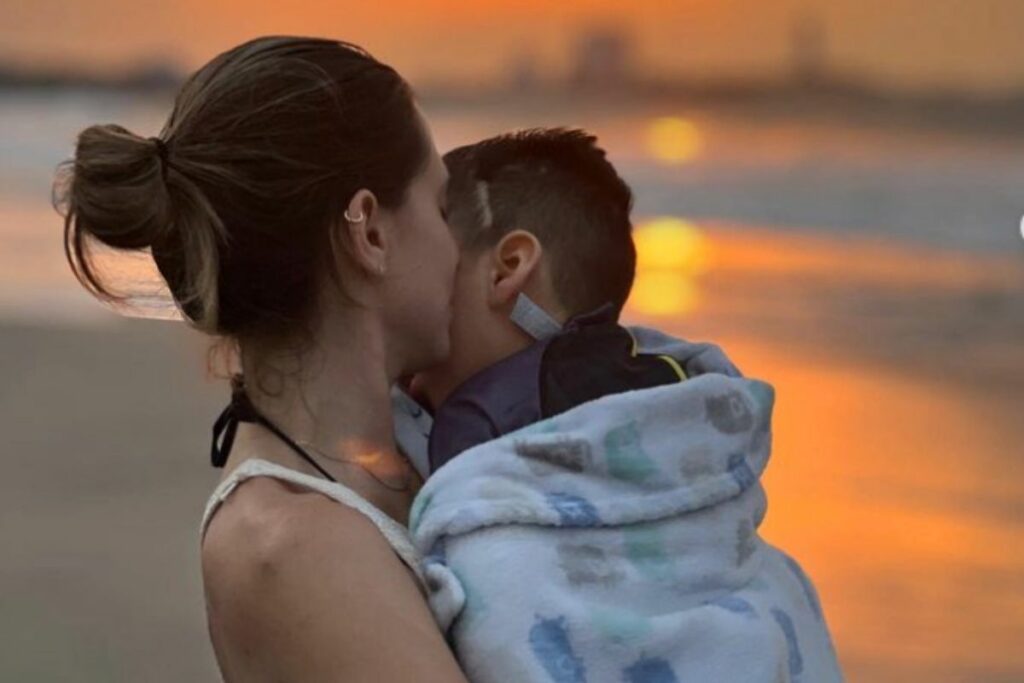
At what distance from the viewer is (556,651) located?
1.63 meters

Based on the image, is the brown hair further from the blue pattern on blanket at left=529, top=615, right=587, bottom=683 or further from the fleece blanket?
the blue pattern on blanket at left=529, top=615, right=587, bottom=683

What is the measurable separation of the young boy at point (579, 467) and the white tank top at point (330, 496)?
0.03 m

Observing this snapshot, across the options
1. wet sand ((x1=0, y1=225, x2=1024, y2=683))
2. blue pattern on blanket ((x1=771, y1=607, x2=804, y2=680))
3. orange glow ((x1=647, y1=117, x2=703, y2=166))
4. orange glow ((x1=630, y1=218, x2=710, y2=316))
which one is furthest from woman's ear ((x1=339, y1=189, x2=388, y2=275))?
orange glow ((x1=647, y1=117, x2=703, y2=166))

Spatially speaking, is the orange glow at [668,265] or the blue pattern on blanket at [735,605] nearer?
the blue pattern on blanket at [735,605]

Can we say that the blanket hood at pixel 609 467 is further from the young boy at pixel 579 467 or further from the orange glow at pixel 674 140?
the orange glow at pixel 674 140

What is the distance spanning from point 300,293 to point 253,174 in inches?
5.0

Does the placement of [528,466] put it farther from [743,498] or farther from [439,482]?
[743,498]

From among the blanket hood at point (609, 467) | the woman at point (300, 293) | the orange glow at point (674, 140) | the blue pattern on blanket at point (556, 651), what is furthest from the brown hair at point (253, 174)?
the orange glow at point (674, 140)

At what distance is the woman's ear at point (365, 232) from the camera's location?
5.82ft

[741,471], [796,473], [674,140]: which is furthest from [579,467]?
[674,140]

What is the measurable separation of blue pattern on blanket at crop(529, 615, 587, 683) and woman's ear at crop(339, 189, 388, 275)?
0.36 m

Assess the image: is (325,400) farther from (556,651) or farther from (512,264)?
(556,651)

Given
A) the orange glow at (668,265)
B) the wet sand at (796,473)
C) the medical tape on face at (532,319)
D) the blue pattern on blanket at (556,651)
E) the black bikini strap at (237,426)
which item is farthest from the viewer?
the orange glow at (668,265)

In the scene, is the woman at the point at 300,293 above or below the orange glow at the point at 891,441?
above
